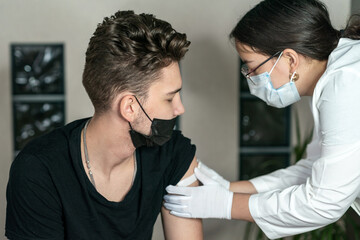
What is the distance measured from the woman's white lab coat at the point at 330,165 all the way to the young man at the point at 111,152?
0.43 metres

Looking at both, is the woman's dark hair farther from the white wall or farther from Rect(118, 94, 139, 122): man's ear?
the white wall

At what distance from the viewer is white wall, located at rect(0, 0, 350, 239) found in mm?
2490

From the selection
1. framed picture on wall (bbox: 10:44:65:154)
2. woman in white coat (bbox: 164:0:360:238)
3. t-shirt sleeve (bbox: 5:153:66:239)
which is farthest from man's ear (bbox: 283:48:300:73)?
framed picture on wall (bbox: 10:44:65:154)

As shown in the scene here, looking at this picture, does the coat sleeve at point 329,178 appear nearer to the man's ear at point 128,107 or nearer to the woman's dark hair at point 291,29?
the woman's dark hair at point 291,29

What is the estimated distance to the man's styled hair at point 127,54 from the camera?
4.60 ft

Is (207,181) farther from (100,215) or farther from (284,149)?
(284,149)

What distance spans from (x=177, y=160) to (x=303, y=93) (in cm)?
53

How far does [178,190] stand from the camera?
1.68 metres

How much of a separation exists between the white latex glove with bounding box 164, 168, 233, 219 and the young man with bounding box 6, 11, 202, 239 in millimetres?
61

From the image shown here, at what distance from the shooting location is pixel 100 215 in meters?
1.53

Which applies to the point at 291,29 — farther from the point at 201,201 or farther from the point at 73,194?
the point at 73,194

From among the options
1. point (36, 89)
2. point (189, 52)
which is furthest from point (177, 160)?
point (36, 89)

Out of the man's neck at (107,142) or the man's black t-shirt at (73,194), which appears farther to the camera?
the man's neck at (107,142)

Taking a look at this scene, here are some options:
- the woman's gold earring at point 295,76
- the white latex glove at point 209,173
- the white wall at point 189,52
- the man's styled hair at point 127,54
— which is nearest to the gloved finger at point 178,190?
the white latex glove at point 209,173
